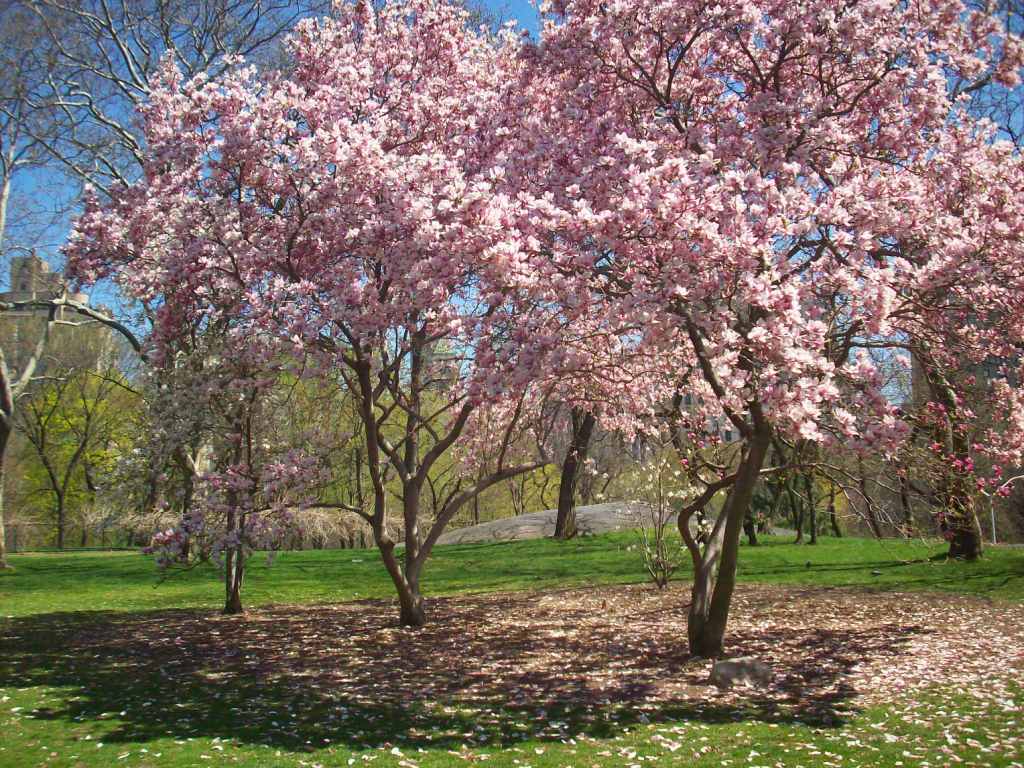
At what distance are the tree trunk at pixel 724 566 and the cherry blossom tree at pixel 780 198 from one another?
2 centimetres

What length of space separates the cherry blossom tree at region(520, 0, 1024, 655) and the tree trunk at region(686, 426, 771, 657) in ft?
0.08

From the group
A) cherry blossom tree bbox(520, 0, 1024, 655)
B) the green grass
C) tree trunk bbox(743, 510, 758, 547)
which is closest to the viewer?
cherry blossom tree bbox(520, 0, 1024, 655)

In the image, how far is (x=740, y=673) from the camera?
8.12 meters

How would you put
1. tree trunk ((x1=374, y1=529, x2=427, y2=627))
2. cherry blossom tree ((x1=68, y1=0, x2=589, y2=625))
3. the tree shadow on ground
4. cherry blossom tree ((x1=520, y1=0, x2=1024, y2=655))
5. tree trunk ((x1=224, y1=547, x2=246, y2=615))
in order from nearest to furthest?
cherry blossom tree ((x1=520, y1=0, x2=1024, y2=655))
the tree shadow on ground
cherry blossom tree ((x1=68, y1=0, x2=589, y2=625))
tree trunk ((x1=374, y1=529, x2=427, y2=627))
tree trunk ((x1=224, y1=547, x2=246, y2=615))

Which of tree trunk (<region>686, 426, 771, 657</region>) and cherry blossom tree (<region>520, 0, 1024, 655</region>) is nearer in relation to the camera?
cherry blossom tree (<region>520, 0, 1024, 655</region>)

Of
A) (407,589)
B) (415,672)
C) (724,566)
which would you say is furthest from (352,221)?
(724,566)

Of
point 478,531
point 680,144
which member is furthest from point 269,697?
point 478,531

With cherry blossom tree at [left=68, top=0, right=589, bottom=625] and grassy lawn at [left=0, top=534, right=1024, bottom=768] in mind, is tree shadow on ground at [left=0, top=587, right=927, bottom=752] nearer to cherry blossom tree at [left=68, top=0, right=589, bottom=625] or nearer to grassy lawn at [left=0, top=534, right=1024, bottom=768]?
grassy lawn at [left=0, top=534, right=1024, bottom=768]

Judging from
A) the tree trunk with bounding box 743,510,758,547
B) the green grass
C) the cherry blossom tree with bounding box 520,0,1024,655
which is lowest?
the green grass

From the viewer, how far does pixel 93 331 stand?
33.7 m

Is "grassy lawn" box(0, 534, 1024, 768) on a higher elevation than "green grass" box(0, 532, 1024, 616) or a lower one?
lower

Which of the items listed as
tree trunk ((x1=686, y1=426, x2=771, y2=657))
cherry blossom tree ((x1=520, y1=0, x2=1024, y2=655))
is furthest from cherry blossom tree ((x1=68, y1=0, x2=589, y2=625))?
tree trunk ((x1=686, y1=426, x2=771, y2=657))

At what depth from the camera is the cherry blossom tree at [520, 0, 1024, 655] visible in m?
6.70

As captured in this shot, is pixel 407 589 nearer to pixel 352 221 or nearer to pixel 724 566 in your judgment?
pixel 724 566
